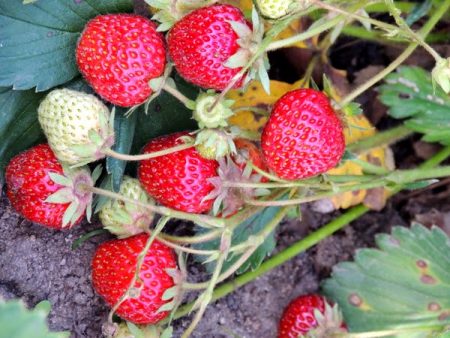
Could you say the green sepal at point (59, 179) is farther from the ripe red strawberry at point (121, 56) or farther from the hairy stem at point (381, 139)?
the hairy stem at point (381, 139)

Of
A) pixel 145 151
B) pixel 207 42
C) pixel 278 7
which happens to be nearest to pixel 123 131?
pixel 145 151

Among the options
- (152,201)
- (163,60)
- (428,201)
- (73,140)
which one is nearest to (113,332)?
(152,201)

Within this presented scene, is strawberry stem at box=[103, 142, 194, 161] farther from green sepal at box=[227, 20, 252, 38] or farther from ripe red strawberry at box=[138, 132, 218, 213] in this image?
green sepal at box=[227, 20, 252, 38]

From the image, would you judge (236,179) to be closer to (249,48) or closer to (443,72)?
(249,48)

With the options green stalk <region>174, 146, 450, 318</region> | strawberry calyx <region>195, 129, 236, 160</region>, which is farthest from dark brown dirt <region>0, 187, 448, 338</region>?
strawberry calyx <region>195, 129, 236, 160</region>

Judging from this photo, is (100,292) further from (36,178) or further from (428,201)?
(428,201)

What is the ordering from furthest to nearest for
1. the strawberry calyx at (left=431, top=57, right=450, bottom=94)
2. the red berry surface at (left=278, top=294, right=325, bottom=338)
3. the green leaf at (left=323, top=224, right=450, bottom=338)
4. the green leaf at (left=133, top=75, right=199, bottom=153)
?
1. the green leaf at (left=323, top=224, right=450, bottom=338)
2. the red berry surface at (left=278, top=294, right=325, bottom=338)
3. the green leaf at (left=133, top=75, right=199, bottom=153)
4. the strawberry calyx at (left=431, top=57, right=450, bottom=94)
